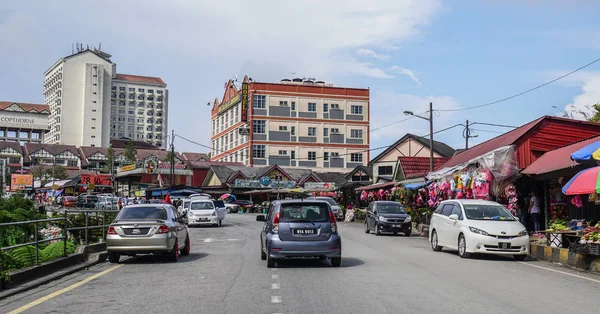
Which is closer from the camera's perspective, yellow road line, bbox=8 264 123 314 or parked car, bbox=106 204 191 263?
yellow road line, bbox=8 264 123 314

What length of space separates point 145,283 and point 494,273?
24.6ft

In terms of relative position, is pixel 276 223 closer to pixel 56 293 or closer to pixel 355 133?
pixel 56 293

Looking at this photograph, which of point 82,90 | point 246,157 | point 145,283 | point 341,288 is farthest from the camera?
point 82,90

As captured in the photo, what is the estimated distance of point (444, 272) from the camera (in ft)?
43.0

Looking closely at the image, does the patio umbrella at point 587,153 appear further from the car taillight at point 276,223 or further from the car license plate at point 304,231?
the car taillight at point 276,223

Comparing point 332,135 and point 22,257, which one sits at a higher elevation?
point 332,135

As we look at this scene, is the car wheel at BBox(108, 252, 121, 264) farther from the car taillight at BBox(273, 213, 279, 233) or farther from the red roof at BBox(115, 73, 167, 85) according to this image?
the red roof at BBox(115, 73, 167, 85)

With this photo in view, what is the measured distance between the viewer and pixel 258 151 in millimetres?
87000

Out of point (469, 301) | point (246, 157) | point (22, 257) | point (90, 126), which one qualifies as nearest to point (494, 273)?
point (469, 301)

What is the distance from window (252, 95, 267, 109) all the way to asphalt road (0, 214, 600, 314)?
71184mm

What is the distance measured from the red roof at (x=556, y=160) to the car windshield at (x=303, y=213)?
981 cm

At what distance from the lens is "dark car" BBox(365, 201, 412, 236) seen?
1089 inches

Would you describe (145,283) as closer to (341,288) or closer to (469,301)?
(341,288)

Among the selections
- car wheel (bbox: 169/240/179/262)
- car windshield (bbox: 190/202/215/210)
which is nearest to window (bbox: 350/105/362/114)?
car windshield (bbox: 190/202/215/210)
